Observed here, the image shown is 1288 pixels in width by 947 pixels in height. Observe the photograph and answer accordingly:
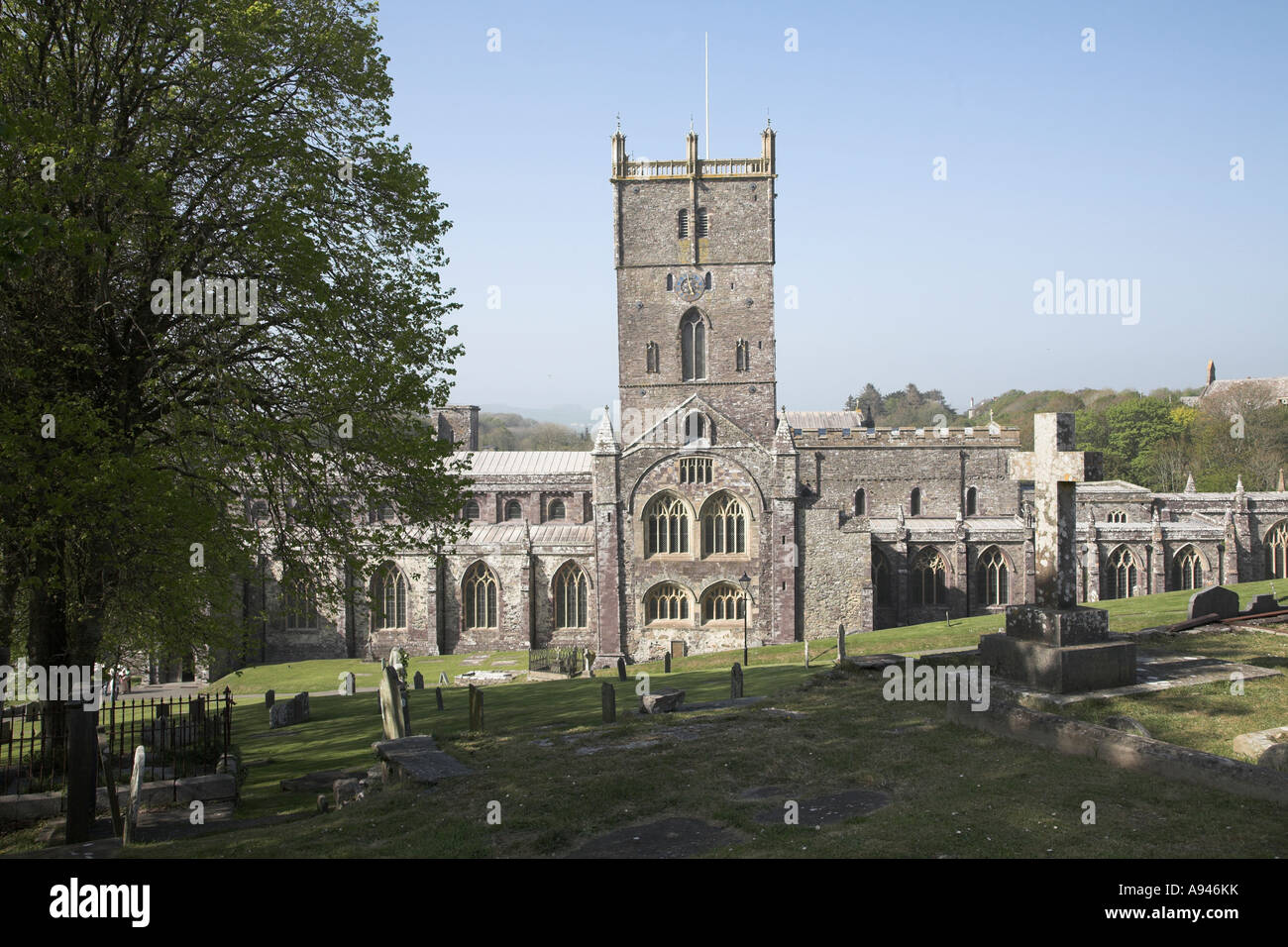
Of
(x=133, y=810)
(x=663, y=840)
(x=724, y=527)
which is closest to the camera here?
(x=663, y=840)

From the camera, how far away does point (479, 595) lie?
38.8 meters

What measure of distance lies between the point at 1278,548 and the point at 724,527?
90.1ft

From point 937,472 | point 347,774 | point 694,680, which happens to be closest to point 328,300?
point 347,774

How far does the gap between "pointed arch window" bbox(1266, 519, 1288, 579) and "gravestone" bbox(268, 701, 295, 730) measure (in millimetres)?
43583

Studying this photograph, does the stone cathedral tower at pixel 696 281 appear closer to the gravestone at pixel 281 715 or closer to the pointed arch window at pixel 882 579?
the pointed arch window at pixel 882 579

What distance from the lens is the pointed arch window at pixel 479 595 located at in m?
38.7

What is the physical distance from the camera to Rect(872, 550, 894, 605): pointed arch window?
39.1 metres

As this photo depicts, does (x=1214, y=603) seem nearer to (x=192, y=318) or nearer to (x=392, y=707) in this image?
(x=392, y=707)

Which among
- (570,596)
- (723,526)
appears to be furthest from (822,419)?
(570,596)

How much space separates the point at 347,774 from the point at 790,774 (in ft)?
24.5

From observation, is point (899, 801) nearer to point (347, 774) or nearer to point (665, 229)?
point (347, 774)

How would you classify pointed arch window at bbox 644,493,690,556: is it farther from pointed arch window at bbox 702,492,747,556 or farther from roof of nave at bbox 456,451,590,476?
roof of nave at bbox 456,451,590,476

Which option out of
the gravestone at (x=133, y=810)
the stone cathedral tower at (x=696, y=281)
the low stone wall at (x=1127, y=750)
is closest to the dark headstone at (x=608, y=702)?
the low stone wall at (x=1127, y=750)

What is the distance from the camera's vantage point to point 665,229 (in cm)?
3978
